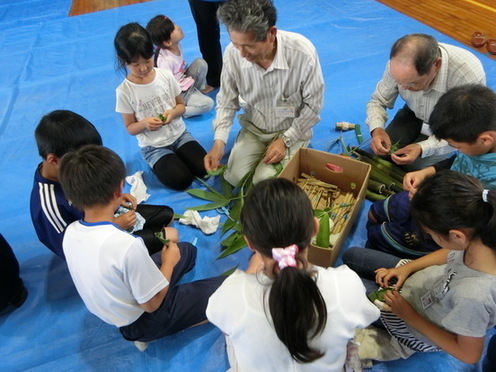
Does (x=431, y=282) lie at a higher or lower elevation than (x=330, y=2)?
lower

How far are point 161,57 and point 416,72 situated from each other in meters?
1.73

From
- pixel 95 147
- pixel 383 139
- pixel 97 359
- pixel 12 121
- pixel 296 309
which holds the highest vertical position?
pixel 95 147

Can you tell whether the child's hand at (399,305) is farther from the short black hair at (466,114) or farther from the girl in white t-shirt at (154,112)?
the girl in white t-shirt at (154,112)

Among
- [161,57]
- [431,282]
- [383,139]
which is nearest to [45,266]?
[161,57]

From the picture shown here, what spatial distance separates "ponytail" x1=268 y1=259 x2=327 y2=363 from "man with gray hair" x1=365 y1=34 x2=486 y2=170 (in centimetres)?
121

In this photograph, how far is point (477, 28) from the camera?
3324 millimetres

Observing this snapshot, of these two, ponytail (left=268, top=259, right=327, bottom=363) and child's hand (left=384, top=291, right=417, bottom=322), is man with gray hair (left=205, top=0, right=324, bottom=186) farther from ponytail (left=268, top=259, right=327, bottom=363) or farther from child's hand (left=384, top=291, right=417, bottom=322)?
ponytail (left=268, top=259, right=327, bottom=363)

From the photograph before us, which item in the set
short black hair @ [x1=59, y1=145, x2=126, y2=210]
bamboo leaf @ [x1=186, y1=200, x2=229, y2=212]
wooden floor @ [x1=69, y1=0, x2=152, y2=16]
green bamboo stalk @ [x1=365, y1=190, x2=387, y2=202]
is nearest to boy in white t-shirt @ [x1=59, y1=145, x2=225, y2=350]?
short black hair @ [x1=59, y1=145, x2=126, y2=210]

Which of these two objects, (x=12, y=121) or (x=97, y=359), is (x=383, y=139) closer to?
(x=97, y=359)

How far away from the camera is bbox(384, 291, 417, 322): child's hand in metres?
1.13

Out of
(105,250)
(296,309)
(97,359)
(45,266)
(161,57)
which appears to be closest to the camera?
(296,309)

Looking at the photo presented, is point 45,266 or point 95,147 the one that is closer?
point 95,147

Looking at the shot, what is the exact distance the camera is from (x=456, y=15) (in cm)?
359

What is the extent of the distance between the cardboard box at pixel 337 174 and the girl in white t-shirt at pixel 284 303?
741 mm
